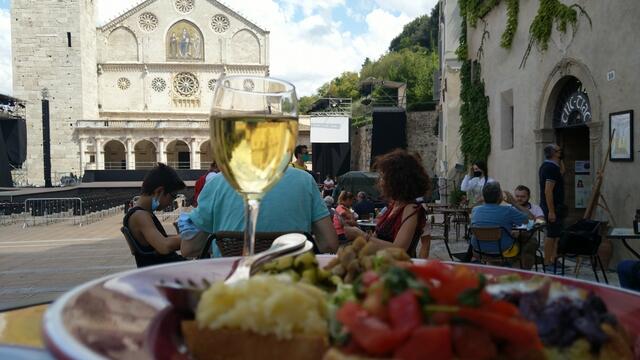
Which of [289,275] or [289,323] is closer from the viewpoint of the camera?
[289,323]

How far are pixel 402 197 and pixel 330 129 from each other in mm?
35956

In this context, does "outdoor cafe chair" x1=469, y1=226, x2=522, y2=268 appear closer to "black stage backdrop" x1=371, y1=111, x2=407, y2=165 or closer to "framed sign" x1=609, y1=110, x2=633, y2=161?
"framed sign" x1=609, y1=110, x2=633, y2=161

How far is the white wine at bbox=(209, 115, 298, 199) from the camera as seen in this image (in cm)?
83

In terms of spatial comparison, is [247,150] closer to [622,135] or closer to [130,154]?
[622,135]

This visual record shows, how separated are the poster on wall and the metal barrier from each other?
14.4 meters

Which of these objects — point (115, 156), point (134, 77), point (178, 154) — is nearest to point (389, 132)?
point (178, 154)

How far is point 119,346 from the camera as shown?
0.54 m

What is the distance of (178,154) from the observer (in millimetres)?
56594

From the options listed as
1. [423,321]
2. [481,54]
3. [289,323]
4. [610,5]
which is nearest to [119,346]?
[289,323]

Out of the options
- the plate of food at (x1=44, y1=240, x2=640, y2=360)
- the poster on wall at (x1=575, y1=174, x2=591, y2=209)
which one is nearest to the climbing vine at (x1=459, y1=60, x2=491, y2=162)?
the poster on wall at (x1=575, y1=174, x2=591, y2=209)

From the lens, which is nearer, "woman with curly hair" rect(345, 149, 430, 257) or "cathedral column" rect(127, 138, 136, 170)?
"woman with curly hair" rect(345, 149, 430, 257)

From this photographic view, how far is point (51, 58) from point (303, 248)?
5463cm

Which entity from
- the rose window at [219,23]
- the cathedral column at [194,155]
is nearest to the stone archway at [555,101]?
the cathedral column at [194,155]

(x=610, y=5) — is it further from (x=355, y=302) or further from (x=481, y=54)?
(x=355, y=302)
